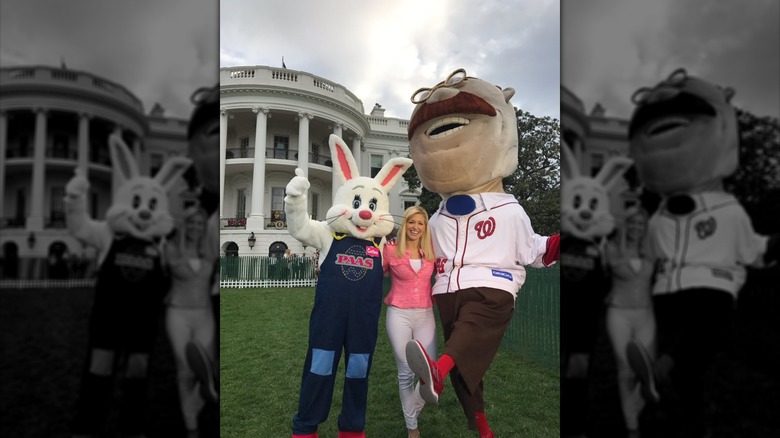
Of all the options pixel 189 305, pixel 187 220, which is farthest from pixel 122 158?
pixel 189 305

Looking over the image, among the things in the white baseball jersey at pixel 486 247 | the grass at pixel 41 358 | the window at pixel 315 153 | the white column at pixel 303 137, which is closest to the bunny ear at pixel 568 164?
the grass at pixel 41 358

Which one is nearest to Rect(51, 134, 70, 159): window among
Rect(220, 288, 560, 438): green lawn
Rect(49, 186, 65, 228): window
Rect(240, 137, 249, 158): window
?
Rect(49, 186, 65, 228): window

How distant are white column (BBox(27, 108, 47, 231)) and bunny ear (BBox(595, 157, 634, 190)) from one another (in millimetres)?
1686

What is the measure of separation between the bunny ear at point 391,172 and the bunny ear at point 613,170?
2103mm

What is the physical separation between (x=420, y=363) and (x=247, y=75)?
1898 cm

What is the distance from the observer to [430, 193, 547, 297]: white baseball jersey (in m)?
3.06

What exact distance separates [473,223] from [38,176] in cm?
249

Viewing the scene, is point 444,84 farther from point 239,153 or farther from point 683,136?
point 239,153

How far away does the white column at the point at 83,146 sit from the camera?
138 cm

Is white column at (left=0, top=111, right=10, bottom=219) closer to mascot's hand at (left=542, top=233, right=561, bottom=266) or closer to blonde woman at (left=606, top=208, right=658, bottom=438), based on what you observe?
blonde woman at (left=606, top=208, right=658, bottom=438)

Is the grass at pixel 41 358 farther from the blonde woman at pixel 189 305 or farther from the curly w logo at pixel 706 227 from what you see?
the curly w logo at pixel 706 227

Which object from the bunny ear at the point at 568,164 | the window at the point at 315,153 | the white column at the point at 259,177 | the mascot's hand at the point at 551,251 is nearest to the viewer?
the bunny ear at the point at 568,164

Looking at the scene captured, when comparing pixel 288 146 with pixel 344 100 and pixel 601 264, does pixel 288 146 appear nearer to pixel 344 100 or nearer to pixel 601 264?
pixel 344 100

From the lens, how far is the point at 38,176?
136cm
